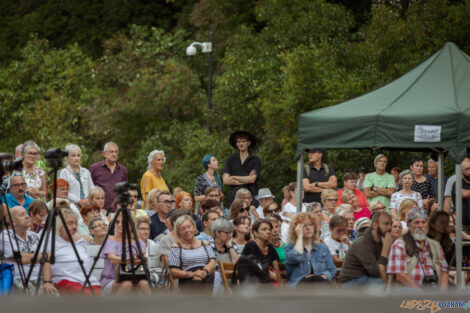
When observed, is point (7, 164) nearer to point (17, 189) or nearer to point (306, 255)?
point (17, 189)

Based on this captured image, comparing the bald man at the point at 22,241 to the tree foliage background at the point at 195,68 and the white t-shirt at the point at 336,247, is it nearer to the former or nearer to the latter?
the white t-shirt at the point at 336,247

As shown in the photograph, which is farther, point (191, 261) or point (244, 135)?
point (244, 135)

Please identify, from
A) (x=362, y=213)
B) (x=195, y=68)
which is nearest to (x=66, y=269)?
(x=362, y=213)

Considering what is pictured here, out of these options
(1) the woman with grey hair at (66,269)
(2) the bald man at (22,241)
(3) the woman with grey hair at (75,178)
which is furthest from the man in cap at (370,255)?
(3) the woman with grey hair at (75,178)

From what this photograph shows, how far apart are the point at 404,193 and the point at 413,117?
407 cm

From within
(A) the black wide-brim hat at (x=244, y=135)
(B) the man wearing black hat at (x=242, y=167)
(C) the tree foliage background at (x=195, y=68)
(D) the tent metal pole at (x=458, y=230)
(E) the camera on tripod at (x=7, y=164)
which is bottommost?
(D) the tent metal pole at (x=458, y=230)

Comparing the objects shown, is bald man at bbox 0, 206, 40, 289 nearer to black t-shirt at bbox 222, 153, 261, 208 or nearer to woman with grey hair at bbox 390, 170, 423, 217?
black t-shirt at bbox 222, 153, 261, 208

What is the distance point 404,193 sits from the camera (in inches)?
452

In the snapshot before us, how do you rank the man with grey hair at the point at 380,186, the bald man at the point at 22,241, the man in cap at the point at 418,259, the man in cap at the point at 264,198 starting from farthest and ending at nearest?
the man with grey hair at the point at 380,186 → the man in cap at the point at 264,198 → the bald man at the point at 22,241 → the man in cap at the point at 418,259

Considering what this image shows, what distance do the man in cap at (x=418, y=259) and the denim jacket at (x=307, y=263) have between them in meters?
0.85

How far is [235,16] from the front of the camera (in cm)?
2867

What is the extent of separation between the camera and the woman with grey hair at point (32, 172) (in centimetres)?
992

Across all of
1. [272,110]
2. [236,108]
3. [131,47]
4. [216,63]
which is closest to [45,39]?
[131,47]

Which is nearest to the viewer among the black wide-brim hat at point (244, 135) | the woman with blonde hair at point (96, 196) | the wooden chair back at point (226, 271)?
the wooden chair back at point (226, 271)
